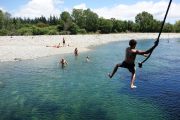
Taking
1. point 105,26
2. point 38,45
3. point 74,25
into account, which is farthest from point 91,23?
point 38,45

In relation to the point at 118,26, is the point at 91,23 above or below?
above

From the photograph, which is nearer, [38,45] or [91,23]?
[38,45]

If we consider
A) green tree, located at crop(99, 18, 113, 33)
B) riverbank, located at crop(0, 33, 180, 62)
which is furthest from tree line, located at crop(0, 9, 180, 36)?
riverbank, located at crop(0, 33, 180, 62)

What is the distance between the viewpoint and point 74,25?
147 m

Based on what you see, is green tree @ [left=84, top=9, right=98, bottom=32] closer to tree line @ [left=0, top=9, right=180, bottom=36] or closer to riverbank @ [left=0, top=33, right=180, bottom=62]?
tree line @ [left=0, top=9, right=180, bottom=36]

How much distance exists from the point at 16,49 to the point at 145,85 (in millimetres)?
42217

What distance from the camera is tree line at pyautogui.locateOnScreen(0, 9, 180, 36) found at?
134500mm

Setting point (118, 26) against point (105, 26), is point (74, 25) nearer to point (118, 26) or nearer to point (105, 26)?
point (105, 26)

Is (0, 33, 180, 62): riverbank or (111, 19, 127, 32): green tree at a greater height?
(111, 19, 127, 32): green tree

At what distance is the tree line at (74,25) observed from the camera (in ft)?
441

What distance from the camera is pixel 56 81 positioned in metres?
45.4

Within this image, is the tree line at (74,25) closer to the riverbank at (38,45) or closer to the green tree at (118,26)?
the green tree at (118,26)

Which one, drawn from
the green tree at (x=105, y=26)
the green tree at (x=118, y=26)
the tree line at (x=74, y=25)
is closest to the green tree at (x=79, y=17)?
the tree line at (x=74, y=25)

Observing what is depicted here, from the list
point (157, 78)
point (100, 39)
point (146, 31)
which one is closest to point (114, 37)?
point (100, 39)
